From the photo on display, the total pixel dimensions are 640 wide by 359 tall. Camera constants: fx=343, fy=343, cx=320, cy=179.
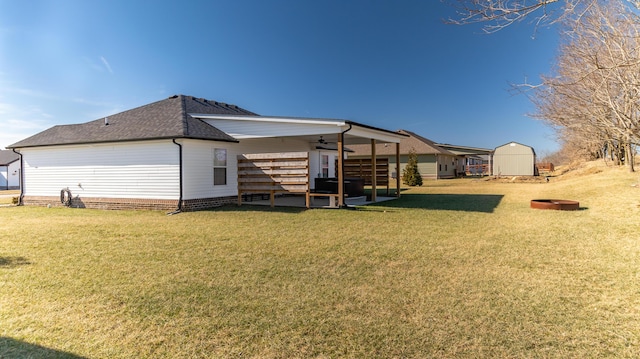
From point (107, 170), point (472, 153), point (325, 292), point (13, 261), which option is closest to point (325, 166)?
point (107, 170)

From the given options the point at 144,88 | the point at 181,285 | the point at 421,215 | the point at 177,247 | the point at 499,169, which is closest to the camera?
the point at 181,285

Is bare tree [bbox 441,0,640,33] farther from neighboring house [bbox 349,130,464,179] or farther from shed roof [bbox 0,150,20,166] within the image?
shed roof [bbox 0,150,20,166]

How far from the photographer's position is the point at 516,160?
3628cm

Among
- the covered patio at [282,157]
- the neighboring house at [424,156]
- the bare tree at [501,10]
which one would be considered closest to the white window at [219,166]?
the covered patio at [282,157]

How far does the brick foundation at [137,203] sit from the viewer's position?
12.0 metres

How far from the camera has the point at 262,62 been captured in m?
21.5

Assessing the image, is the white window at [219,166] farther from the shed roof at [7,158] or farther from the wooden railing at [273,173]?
the shed roof at [7,158]

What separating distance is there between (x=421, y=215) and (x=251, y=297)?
23.6ft

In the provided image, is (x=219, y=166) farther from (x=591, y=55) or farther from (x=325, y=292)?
(x=591, y=55)

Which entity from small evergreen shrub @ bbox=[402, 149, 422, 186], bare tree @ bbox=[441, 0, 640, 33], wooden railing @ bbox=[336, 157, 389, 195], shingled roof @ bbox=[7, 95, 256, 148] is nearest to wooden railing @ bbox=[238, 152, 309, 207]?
shingled roof @ bbox=[7, 95, 256, 148]

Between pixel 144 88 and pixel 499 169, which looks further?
pixel 499 169

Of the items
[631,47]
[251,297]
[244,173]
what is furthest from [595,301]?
[244,173]

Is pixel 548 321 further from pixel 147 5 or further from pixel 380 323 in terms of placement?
pixel 147 5

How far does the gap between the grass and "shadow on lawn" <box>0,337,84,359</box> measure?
16 mm
